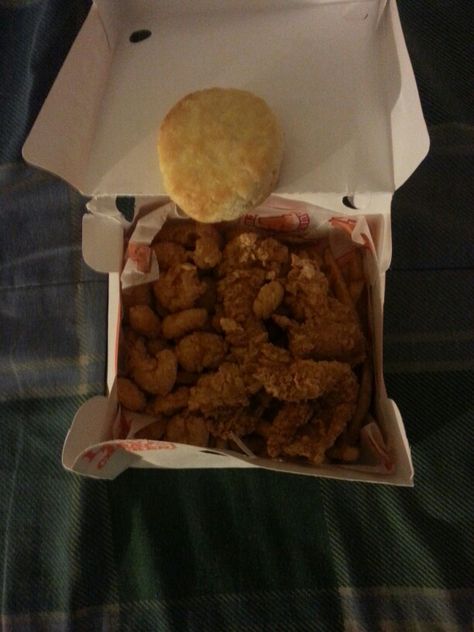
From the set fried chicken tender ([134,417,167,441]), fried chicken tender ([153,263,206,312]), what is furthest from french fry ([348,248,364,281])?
fried chicken tender ([134,417,167,441])

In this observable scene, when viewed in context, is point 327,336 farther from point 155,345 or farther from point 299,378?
point 155,345

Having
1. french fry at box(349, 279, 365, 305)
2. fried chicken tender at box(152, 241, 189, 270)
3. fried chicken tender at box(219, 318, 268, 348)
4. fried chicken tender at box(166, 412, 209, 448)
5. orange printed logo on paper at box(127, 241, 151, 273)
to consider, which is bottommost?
fried chicken tender at box(166, 412, 209, 448)

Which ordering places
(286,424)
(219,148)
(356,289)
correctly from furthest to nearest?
1. (356,289)
2. (286,424)
3. (219,148)

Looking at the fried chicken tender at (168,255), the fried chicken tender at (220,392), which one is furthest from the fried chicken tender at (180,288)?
the fried chicken tender at (220,392)

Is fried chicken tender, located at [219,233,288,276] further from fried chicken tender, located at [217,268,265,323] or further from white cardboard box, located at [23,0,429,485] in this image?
white cardboard box, located at [23,0,429,485]

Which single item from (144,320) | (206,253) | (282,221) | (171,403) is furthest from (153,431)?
(282,221)
